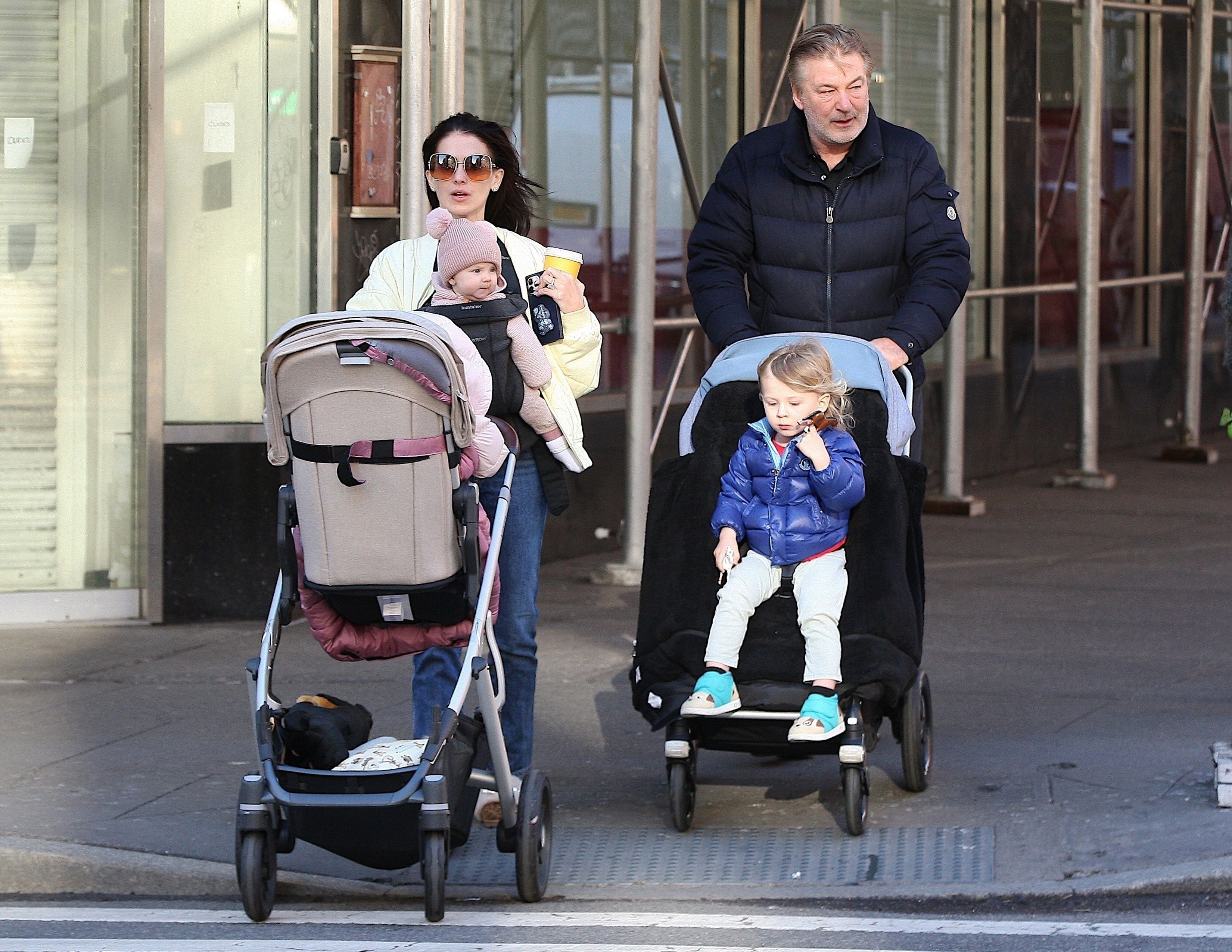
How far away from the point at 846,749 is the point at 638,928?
77cm

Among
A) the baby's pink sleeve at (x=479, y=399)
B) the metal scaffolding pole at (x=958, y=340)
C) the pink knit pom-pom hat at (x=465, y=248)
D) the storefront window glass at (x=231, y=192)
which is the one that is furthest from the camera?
the metal scaffolding pole at (x=958, y=340)

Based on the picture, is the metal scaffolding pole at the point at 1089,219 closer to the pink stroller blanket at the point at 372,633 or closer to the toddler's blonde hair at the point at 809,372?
the toddler's blonde hair at the point at 809,372

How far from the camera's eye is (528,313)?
5121mm

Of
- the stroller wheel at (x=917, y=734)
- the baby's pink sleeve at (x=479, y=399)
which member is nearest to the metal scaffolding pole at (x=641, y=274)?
the stroller wheel at (x=917, y=734)

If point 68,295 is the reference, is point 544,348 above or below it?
below

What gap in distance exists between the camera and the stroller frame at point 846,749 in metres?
5.13

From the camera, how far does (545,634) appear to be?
8.38 meters

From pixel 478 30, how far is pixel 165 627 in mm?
3583

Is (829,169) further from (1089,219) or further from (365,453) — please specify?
(1089,219)

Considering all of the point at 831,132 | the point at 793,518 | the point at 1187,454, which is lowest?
the point at 1187,454

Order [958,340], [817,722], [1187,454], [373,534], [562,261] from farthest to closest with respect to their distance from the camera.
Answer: [1187,454] < [958,340] < [562,261] < [817,722] < [373,534]

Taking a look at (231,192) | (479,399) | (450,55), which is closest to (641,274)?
(450,55)

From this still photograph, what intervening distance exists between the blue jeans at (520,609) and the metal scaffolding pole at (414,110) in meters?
3.12

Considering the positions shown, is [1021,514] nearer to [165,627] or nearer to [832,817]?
[165,627]
